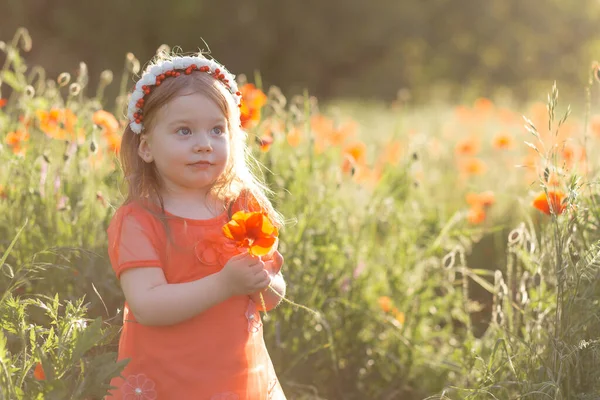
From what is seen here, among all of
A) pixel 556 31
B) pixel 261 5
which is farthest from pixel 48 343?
pixel 556 31

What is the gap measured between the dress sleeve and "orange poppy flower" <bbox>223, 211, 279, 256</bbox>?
0.30m

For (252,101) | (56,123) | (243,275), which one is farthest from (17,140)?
(243,275)

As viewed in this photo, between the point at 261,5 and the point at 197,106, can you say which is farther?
the point at 261,5

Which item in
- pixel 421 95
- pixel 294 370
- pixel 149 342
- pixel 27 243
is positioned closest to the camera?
pixel 149 342

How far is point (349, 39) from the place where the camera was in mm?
16594

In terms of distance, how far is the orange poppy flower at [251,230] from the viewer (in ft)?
5.33

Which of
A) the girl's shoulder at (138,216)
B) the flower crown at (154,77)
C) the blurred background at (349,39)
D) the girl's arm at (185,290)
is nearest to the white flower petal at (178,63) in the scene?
the flower crown at (154,77)

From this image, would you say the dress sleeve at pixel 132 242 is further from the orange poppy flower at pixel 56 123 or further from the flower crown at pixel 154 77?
the orange poppy flower at pixel 56 123

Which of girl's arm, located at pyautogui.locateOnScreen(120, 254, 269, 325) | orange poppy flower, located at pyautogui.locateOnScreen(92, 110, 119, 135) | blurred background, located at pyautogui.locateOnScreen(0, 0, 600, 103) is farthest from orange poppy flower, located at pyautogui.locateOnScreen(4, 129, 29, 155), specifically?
blurred background, located at pyautogui.locateOnScreen(0, 0, 600, 103)

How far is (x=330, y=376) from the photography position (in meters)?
3.01

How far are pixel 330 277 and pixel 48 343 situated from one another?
135 centimetres

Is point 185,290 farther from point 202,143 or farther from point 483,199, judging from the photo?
point 483,199

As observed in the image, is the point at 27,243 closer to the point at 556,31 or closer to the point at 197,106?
the point at 197,106

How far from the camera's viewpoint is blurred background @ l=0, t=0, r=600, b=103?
1398cm
